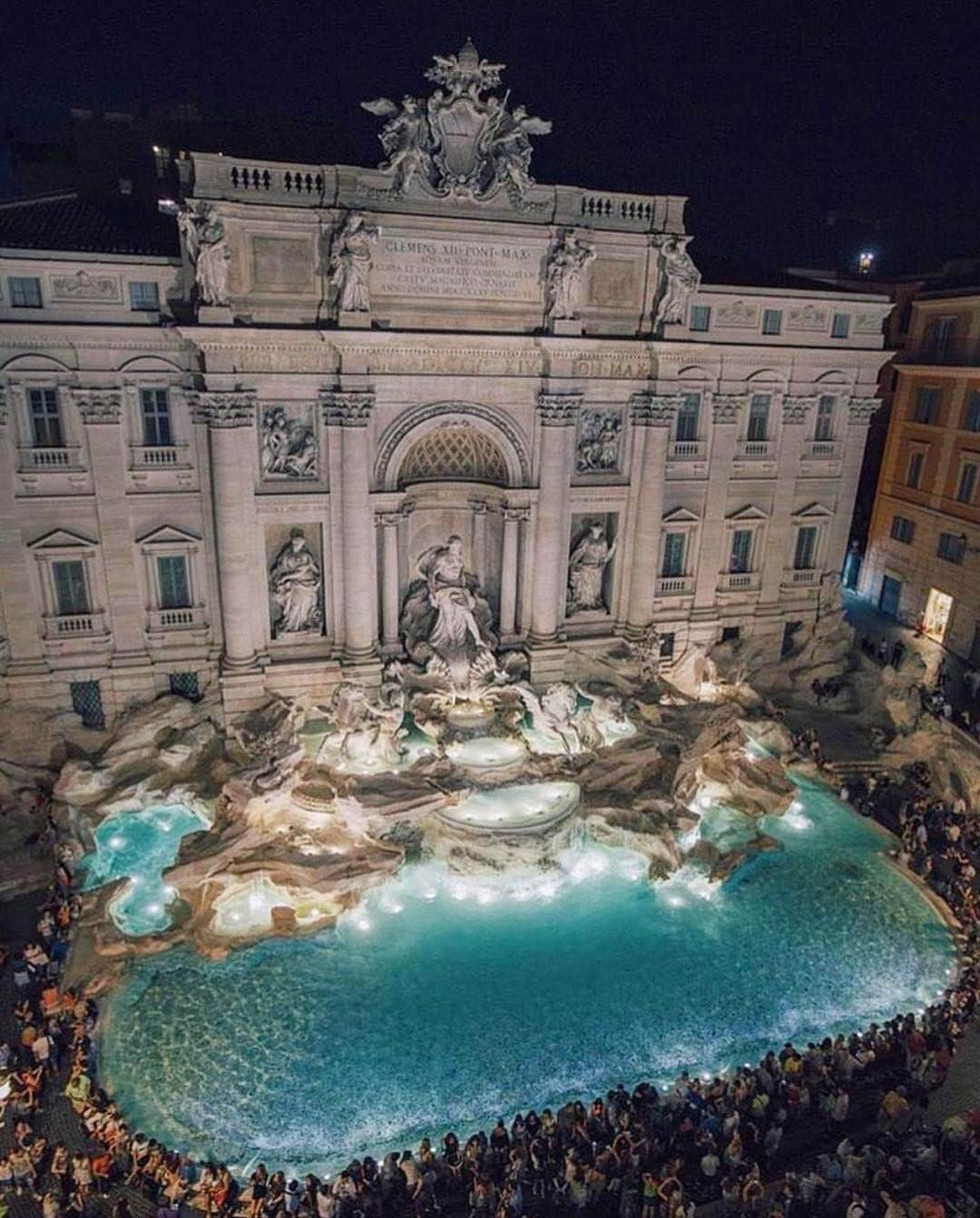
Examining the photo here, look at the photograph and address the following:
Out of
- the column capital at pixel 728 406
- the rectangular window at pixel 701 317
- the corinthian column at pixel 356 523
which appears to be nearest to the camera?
the corinthian column at pixel 356 523

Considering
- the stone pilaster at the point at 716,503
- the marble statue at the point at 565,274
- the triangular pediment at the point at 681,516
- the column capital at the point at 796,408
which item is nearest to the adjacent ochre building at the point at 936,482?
the column capital at the point at 796,408

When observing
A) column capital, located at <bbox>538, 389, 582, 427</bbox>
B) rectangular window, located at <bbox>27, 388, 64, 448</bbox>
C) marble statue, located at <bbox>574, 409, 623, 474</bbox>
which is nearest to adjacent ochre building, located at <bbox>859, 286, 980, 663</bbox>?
marble statue, located at <bbox>574, 409, 623, 474</bbox>

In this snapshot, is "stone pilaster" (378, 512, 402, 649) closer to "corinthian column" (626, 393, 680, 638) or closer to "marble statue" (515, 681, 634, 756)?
"marble statue" (515, 681, 634, 756)

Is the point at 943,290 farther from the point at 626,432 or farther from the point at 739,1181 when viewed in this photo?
the point at 739,1181

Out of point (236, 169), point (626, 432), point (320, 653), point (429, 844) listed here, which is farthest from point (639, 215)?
point (429, 844)

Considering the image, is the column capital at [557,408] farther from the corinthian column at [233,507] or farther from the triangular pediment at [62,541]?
the triangular pediment at [62,541]
